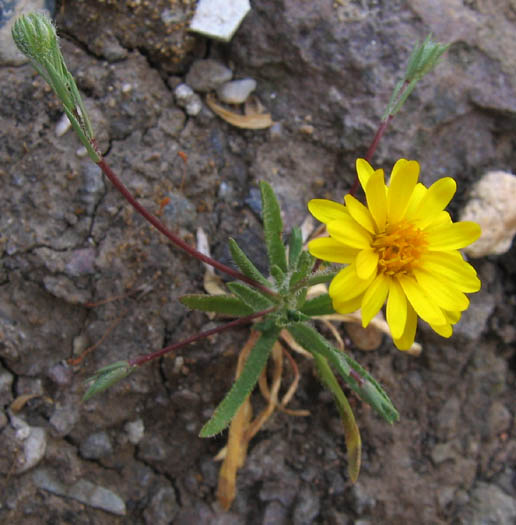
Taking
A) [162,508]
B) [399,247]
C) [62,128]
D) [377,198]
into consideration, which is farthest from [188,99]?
[162,508]

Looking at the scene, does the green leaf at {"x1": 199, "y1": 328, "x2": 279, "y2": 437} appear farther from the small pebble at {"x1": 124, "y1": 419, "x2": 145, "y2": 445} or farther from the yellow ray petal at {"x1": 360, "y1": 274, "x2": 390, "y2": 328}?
the yellow ray petal at {"x1": 360, "y1": 274, "x2": 390, "y2": 328}

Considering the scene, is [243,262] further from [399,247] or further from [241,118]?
[241,118]

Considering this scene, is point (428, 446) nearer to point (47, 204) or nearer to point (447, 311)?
point (447, 311)

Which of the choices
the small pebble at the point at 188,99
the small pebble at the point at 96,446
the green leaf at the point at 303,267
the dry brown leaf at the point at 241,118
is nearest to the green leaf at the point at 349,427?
the green leaf at the point at 303,267

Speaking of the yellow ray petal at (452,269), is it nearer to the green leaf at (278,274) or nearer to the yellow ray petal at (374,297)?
the yellow ray petal at (374,297)

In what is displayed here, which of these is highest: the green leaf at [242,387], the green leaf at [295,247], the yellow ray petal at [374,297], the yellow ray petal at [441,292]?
the yellow ray petal at [374,297]

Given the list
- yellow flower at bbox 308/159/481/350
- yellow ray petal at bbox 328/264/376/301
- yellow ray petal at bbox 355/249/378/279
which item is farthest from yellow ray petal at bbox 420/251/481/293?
yellow ray petal at bbox 328/264/376/301

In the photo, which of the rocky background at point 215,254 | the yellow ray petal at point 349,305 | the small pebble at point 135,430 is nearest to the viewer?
the yellow ray petal at point 349,305
